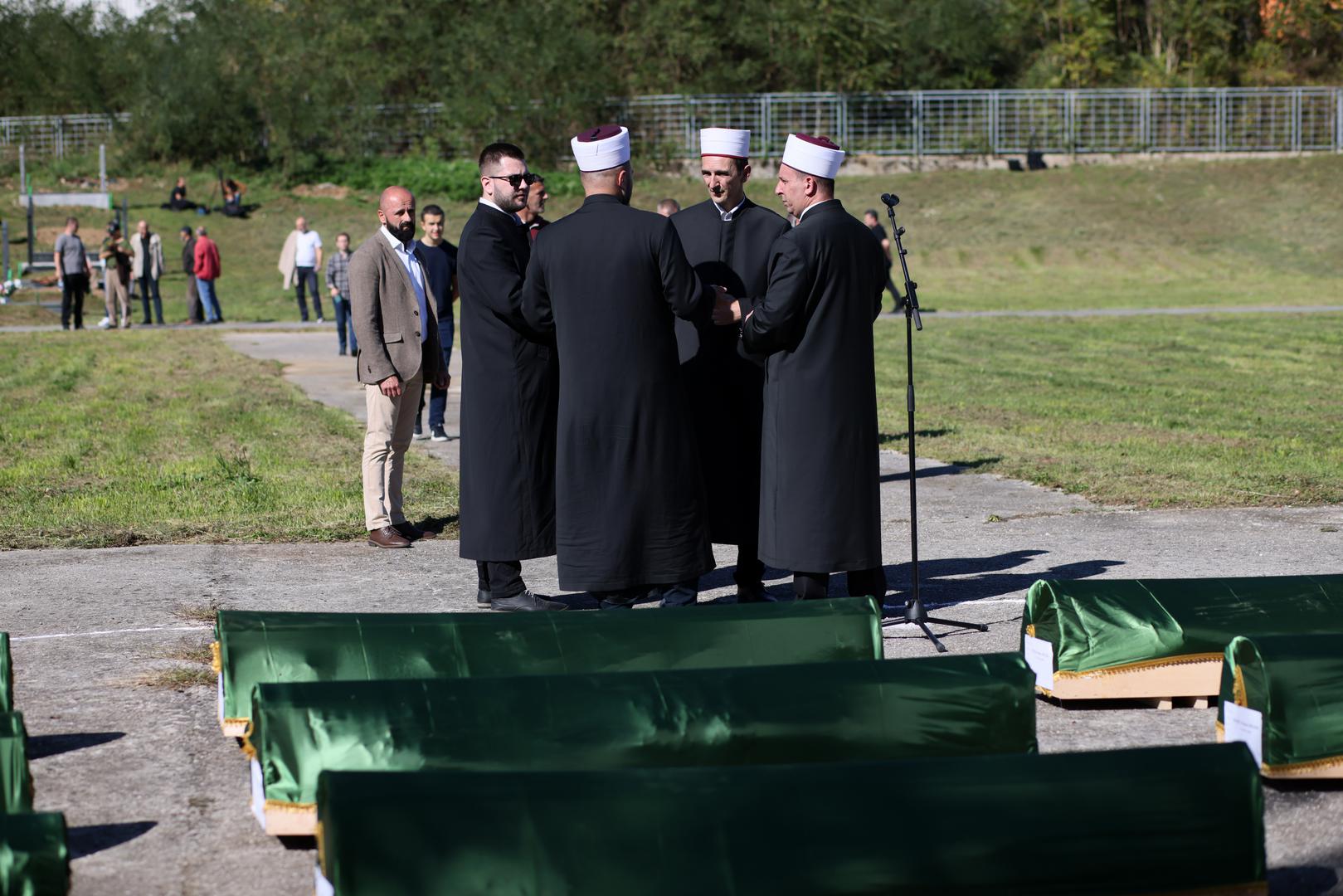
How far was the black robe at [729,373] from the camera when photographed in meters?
7.14

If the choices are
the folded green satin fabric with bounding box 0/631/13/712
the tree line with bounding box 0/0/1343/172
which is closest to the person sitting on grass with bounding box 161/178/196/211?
the tree line with bounding box 0/0/1343/172

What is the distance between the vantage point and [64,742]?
5328 mm

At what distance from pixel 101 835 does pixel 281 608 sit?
2.91m

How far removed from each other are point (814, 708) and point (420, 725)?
3.49 feet

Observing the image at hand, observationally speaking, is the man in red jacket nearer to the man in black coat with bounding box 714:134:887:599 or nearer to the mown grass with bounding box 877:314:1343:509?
the mown grass with bounding box 877:314:1343:509

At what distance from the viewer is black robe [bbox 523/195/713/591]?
6.59 meters

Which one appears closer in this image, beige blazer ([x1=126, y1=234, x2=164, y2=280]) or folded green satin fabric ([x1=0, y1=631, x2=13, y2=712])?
folded green satin fabric ([x1=0, y1=631, x2=13, y2=712])

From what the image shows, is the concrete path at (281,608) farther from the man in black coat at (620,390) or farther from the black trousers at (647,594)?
the man in black coat at (620,390)

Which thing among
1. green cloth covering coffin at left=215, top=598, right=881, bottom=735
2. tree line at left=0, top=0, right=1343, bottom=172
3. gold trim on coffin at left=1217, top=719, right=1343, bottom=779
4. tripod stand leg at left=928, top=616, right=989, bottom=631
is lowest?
tripod stand leg at left=928, top=616, right=989, bottom=631

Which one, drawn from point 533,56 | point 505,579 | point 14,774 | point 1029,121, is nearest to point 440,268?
point 505,579

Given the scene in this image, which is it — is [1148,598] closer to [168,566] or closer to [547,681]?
[547,681]

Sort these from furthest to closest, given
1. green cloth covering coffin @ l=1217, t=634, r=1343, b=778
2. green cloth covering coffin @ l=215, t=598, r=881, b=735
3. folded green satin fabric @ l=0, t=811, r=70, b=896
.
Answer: green cloth covering coffin @ l=215, t=598, r=881, b=735 < green cloth covering coffin @ l=1217, t=634, r=1343, b=778 < folded green satin fabric @ l=0, t=811, r=70, b=896

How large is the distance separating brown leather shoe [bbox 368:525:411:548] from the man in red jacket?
67.2 feet

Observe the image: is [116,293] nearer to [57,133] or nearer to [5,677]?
[57,133]
